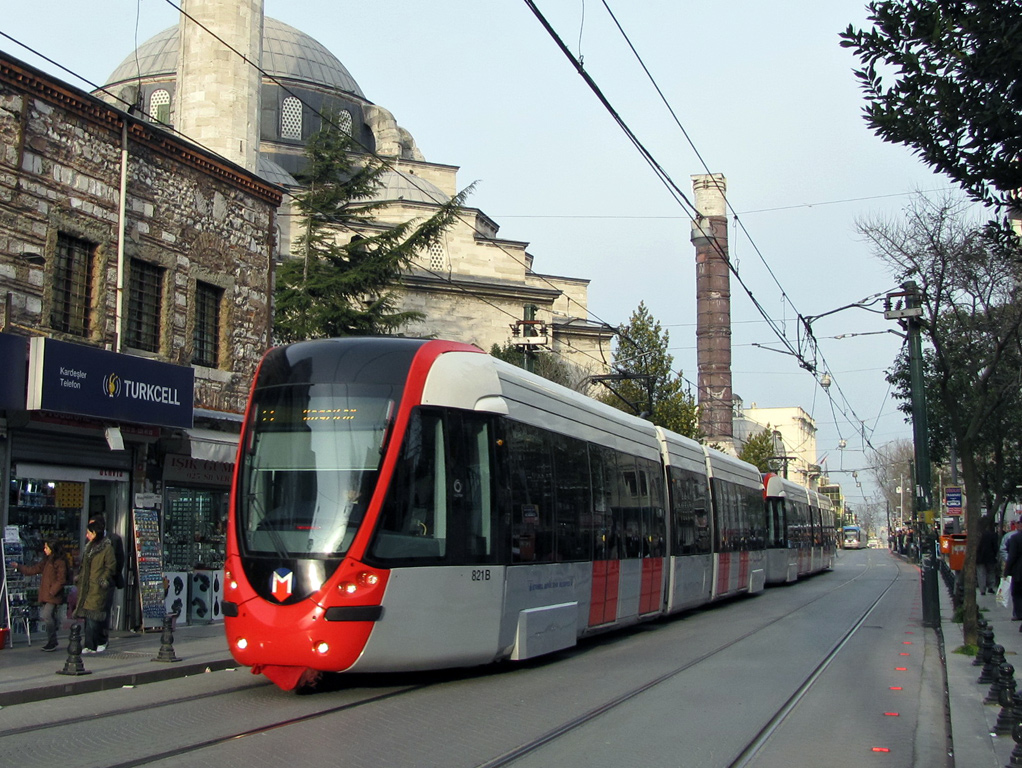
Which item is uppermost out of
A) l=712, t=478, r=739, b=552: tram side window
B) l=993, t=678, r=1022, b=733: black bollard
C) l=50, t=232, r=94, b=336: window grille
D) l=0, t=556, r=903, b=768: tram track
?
l=50, t=232, r=94, b=336: window grille

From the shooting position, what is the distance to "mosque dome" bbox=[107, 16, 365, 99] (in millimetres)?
57688

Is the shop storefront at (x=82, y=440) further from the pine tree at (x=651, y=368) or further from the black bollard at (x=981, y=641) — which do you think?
the pine tree at (x=651, y=368)

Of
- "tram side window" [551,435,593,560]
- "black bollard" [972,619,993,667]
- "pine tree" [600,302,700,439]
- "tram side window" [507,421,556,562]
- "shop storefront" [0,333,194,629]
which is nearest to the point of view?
"black bollard" [972,619,993,667]

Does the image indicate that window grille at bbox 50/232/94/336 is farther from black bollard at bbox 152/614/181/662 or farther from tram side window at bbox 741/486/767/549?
tram side window at bbox 741/486/767/549

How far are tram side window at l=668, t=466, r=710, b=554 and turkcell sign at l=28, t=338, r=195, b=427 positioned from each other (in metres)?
6.99

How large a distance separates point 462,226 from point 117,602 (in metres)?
44.2

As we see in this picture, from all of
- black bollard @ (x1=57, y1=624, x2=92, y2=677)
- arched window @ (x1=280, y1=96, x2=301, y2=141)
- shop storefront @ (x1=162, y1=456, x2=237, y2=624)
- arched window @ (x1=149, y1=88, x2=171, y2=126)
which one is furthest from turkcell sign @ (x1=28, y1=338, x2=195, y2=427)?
arched window @ (x1=280, y1=96, x2=301, y2=141)

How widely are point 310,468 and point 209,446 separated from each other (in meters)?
6.87

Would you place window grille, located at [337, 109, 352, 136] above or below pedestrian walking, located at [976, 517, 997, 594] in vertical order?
above

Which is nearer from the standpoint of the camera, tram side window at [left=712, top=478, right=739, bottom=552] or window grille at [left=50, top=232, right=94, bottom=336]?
window grille at [left=50, top=232, right=94, bottom=336]

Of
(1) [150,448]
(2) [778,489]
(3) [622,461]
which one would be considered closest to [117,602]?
(1) [150,448]

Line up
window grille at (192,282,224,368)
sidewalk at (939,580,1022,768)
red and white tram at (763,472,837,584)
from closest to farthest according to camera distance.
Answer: sidewalk at (939,580,1022,768) → window grille at (192,282,224,368) → red and white tram at (763,472,837,584)

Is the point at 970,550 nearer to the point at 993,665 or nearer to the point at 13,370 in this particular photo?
the point at 993,665

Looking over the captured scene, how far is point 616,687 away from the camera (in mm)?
9633
